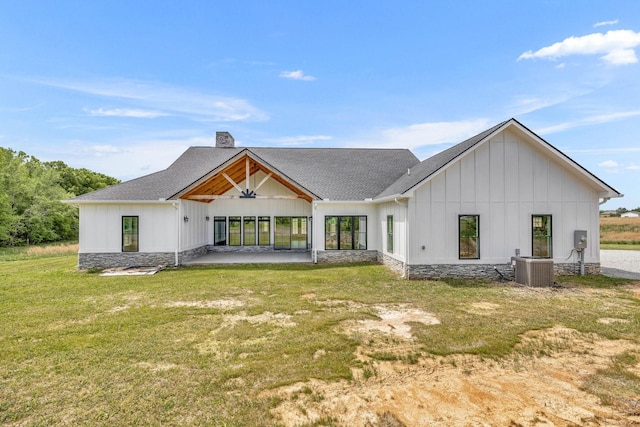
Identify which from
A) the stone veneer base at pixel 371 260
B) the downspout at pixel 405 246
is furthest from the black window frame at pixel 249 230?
the downspout at pixel 405 246

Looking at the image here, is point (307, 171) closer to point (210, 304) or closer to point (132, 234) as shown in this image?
point (132, 234)

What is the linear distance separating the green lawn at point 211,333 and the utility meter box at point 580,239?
4.29 ft

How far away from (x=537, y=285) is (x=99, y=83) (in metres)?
21.5

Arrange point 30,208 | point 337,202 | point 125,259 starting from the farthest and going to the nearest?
1. point 30,208
2. point 337,202
3. point 125,259

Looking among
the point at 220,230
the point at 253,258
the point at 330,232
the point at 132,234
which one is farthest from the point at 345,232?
the point at 132,234

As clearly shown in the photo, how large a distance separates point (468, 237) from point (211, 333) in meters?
9.02

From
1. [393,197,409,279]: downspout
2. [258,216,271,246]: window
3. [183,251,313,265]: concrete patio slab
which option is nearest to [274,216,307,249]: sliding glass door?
[258,216,271,246]: window

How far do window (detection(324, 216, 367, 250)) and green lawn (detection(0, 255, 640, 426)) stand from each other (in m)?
3.65

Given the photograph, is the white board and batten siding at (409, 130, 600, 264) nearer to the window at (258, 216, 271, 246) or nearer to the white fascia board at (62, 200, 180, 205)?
the window at (258, 216, 271, 246)

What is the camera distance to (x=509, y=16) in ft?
41.8

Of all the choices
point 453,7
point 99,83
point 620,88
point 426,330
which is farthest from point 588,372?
point 99,83

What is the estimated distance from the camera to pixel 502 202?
10812 millimetres

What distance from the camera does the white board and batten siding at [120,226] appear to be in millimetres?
13148

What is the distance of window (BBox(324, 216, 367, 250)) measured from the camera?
14.4 metres
